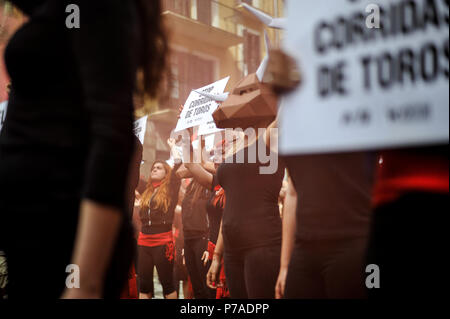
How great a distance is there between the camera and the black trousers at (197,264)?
5.50m

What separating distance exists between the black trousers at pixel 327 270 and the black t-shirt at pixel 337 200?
39 millimetres

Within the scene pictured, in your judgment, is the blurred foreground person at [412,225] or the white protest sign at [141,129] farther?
the white protest sign at [141,129]

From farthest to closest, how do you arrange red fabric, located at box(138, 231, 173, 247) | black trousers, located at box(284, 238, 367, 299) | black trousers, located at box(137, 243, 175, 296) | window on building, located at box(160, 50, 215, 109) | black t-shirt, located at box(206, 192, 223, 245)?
window on building, located at box(160, 50, 215, 109) < red fabric, located at box(138, 231, 173, 247) < black trousers, located at box(137, 243, 175, 296) < black t-shirt, located at box(206, 192, 223, 245) < black trousers, located at box(284, 238, 367, 299)

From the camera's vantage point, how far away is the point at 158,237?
577 cm

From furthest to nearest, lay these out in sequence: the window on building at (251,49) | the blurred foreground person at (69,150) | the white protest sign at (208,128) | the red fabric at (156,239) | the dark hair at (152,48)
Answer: the window on building at (251,49)
the red fabric at (156,239)
the white protest sign at (208,128)
the dark hair at (152,48)
the blurred foreground person at (69,150)

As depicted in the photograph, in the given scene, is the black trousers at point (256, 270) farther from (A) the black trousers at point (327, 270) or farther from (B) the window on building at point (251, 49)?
(B) the window on building at point (251, 49)

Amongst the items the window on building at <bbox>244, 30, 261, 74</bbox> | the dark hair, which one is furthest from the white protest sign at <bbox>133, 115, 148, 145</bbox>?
the window on building at <bbox>244, 30, 261, 74</bbox>

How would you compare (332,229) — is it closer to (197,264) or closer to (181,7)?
(197,264)

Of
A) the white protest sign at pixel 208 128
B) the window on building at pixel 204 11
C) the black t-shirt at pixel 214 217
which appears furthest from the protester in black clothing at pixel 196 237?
the window on building at pixel 204 11

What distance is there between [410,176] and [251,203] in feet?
5.46

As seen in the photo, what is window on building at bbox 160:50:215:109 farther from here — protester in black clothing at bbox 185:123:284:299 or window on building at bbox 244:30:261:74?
protester in black clothing at bbox 185:123:284:299

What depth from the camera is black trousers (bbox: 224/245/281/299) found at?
2590mm

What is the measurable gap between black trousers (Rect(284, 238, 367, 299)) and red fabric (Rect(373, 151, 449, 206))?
657mm
